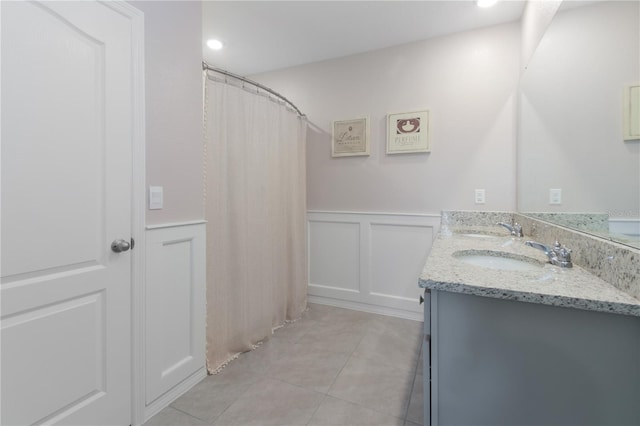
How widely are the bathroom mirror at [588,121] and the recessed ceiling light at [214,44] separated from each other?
245cm

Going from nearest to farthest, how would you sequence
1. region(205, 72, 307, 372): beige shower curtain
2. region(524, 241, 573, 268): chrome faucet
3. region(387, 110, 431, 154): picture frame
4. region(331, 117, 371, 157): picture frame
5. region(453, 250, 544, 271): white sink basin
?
1. region(524, 241, 573, 268): chrome faucet
2. region(453, 250, 544, 271): white sink basin
3. region(205, 72, 307, 372): beige shower curtain
4. region(387, 110, 431, 154): picture frame
5. region(331, 117, 371, 157): picture frame

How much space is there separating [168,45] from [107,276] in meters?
1.20

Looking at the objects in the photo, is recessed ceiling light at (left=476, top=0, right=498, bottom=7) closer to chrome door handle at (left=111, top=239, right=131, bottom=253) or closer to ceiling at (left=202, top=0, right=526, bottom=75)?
ceiling at (left=202, top=0, right=526, bottom=75)

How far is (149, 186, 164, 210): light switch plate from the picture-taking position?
1.35m

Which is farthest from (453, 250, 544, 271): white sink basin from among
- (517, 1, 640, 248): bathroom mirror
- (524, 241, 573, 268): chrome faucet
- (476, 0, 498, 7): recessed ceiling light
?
(476, 0, 498, 7): recessed ceiling light

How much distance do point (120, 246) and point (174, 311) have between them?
481 millimetres

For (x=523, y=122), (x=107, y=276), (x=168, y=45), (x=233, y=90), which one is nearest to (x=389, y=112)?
(x=523, y=122)

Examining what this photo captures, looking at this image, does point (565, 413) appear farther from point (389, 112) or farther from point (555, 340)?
point (389, 112)

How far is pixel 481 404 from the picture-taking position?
2.58 ft

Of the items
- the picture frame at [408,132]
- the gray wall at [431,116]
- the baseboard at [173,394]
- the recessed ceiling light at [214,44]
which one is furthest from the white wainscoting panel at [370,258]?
the recessed ceiling light at [214,44]

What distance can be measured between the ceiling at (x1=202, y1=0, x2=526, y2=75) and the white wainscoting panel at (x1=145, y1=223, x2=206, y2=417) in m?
1.71

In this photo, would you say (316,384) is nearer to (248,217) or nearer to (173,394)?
(173,394)

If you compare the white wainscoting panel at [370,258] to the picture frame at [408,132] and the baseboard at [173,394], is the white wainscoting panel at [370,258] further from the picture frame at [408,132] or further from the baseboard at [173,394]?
the baseboard at [173,394]

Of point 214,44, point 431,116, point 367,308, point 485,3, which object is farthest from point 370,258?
point 214,44
